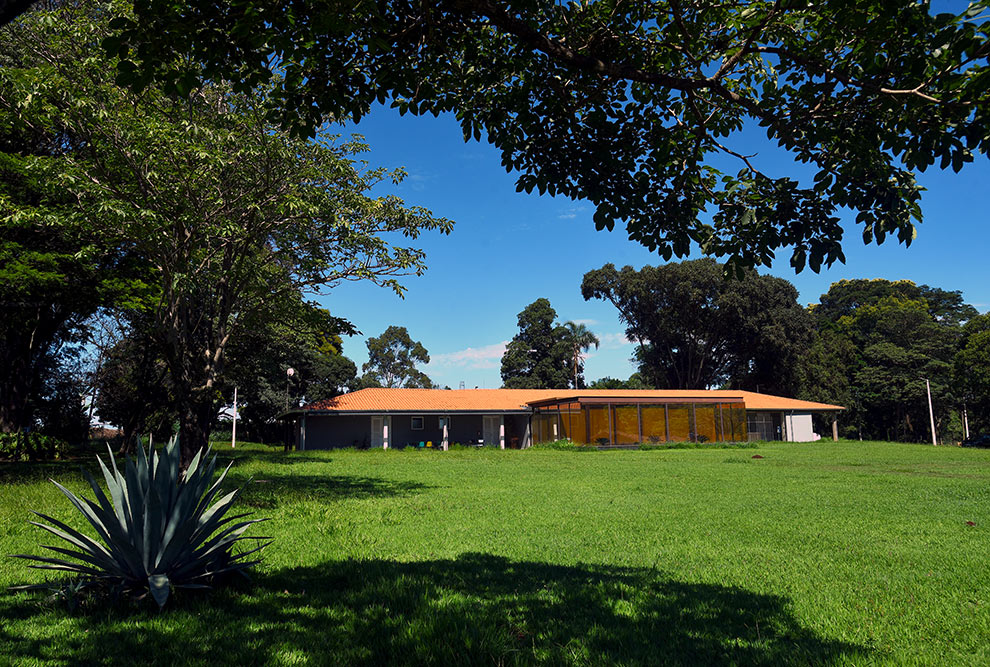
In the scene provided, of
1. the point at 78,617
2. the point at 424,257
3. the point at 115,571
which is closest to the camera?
the point at 78,617

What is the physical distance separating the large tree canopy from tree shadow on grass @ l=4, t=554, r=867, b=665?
2759 millimetres

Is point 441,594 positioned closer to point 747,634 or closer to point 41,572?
point 747,634

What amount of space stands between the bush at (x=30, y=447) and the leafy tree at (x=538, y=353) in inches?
→ 1682

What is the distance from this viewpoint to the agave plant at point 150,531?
16.0 ft

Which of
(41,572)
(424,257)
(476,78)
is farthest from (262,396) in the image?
(476,78)

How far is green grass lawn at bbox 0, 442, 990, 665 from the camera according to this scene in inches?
156

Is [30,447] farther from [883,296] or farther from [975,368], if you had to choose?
[883,296]

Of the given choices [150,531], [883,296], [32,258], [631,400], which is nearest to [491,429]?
[631,400]

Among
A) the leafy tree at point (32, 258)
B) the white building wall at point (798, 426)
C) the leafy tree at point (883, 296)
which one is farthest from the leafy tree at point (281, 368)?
the leafy tree at point (883, 296)

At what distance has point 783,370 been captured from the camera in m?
53.3

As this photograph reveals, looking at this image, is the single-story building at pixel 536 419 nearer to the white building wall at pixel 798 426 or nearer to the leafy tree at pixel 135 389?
the white building wall at pixel 798 426

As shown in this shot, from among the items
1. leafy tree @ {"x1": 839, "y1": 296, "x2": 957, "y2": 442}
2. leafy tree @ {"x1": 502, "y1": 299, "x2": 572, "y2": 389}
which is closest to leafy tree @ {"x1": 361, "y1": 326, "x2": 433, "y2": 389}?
leafy tree @ {"x1": 502, "y1": 299, "x2": 572, "y2": 389}

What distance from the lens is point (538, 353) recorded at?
205 ft

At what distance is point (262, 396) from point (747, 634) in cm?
4233
